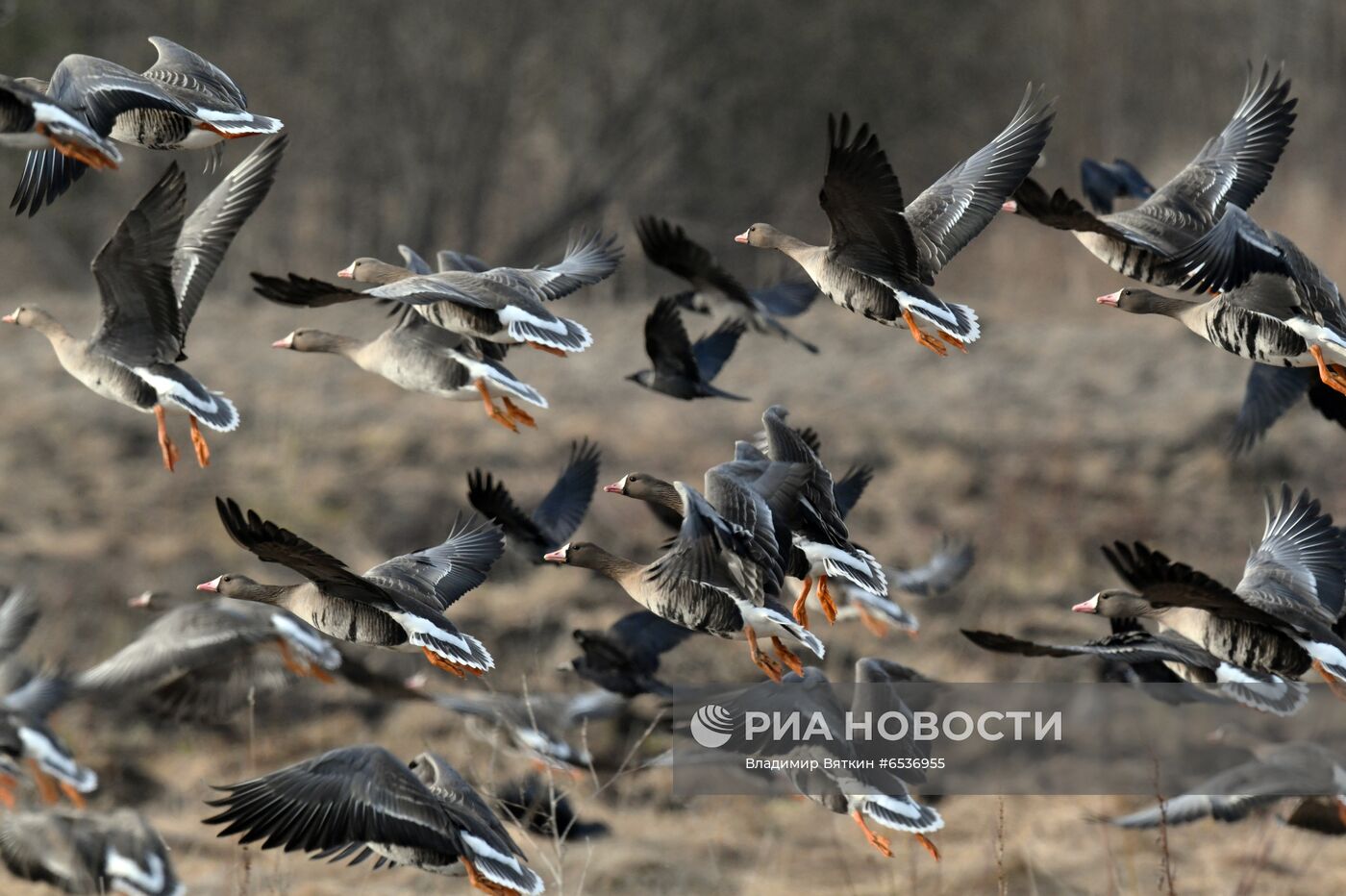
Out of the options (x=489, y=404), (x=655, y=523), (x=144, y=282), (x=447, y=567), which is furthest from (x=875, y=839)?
(x=655, y=523)

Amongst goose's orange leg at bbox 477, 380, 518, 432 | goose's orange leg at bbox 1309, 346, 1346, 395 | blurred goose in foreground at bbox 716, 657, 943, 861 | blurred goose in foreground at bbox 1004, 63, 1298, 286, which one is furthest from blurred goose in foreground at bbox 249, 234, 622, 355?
goose's orange leg at bbox 1309, 346, 1346, 395

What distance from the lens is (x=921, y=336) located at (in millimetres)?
7484

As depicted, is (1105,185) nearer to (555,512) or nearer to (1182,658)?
(555,512)

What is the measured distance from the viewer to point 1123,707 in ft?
48.4

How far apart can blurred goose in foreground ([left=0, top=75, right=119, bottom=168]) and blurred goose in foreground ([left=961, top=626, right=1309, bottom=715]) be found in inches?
139

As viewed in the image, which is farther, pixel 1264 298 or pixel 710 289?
pixel 710 289

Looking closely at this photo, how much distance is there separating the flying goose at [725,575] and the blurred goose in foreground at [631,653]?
2965 millimetres

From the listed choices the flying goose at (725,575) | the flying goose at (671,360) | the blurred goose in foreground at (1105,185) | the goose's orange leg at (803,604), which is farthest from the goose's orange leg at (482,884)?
the blurred goose in foreground at (1105,185)

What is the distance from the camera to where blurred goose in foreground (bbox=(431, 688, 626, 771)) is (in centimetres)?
1046

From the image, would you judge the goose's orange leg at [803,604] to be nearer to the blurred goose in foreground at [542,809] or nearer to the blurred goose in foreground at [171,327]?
the blurred goose in foreground at [171,327]

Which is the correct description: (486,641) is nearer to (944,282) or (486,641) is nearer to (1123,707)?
(1123,707)

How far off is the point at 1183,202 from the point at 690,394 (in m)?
3.05

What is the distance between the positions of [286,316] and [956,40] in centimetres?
1670

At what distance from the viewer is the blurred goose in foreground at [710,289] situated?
9.77 meters
